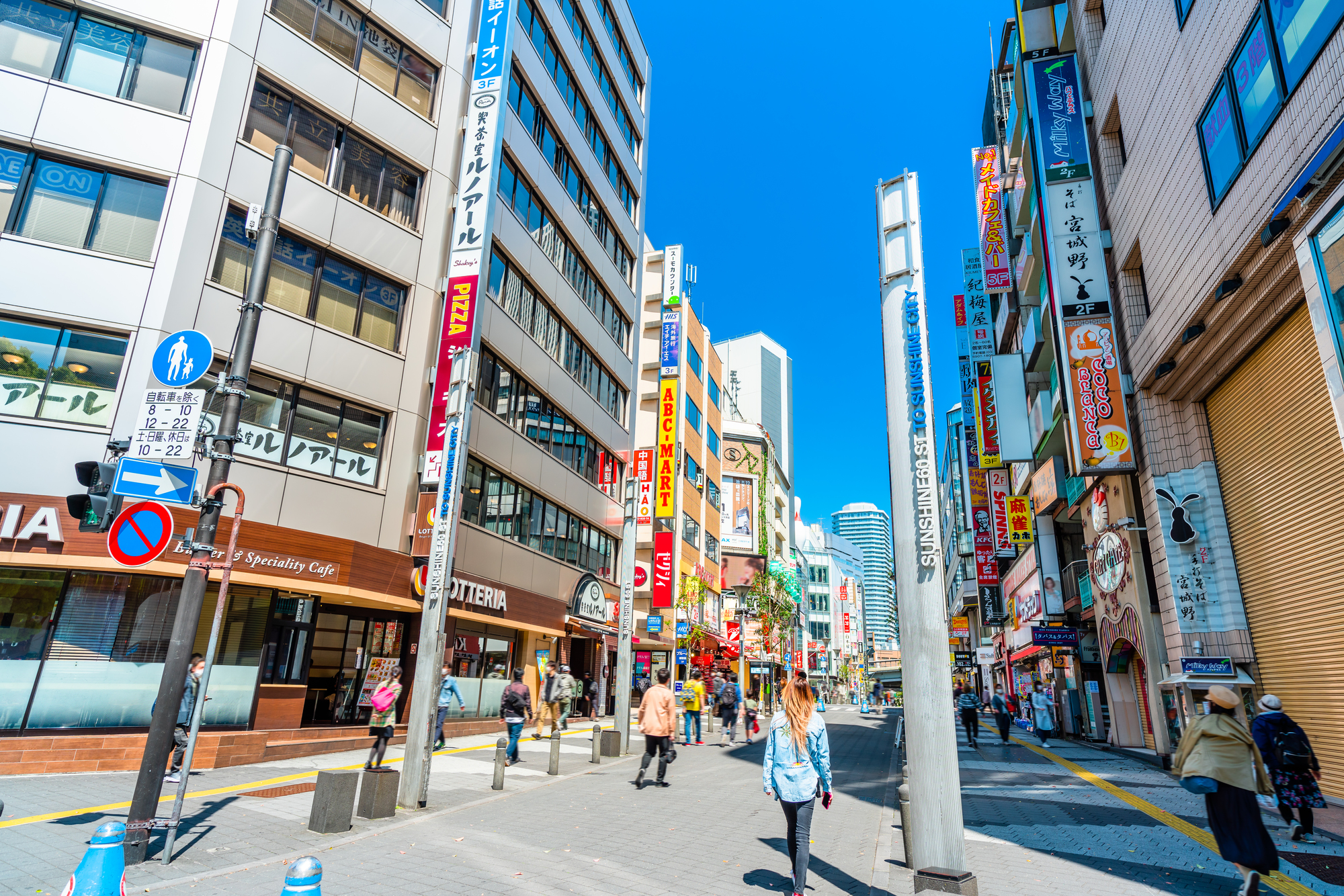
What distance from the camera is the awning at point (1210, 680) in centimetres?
1389

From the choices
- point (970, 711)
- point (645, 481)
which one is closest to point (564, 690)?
point (970, 711)

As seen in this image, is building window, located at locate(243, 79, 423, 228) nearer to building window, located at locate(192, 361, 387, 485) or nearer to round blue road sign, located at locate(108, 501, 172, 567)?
building window, located at locate(192, 361, 387, 485)

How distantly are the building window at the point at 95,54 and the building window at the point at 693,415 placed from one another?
33.1 metres

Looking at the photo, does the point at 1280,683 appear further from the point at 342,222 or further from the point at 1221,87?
the point at 342,222

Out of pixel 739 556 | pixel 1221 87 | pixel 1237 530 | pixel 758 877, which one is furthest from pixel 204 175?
pixel 739 556

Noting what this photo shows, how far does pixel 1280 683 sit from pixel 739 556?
44.0 meters

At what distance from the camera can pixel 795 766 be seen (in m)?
6.68

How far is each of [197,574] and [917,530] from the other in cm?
721

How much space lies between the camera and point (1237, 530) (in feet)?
48.3

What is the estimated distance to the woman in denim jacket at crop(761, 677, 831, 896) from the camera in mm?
6547

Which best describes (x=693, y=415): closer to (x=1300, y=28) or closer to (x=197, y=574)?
(x=1300, y=28)

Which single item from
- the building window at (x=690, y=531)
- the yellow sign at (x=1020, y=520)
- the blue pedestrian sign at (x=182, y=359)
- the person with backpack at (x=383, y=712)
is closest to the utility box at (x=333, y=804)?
the person with backpack at (x=383, y=712)

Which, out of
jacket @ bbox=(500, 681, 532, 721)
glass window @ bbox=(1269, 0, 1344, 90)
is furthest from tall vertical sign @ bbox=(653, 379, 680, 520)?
glass window @ bbox=(1269, 0, 1344, 90)

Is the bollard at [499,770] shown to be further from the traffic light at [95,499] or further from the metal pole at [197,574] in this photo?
the traffic light at [95,499]
